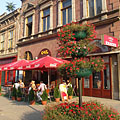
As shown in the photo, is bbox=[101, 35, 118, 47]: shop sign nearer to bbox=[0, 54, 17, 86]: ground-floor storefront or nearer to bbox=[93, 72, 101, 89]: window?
bbox=[93, 72, 101, 89]: window

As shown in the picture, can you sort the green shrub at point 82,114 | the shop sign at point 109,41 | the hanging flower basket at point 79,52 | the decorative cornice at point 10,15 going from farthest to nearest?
the decorative cornice at point 10,15
the shop sign at point 109,41
the hanging flower basket at point 79,52
the green shrub at point 82,114

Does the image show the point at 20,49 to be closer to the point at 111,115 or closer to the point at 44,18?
the point at 44,18

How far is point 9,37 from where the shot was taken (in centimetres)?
1977

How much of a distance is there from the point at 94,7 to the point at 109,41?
3821mm

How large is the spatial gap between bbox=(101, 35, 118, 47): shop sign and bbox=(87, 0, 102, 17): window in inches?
119

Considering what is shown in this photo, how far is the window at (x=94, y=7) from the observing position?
426 inches

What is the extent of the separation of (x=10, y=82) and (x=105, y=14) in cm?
1372

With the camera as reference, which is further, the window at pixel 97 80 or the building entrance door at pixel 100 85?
the window at pixel 97 80

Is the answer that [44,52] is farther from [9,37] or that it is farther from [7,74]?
[9,37]

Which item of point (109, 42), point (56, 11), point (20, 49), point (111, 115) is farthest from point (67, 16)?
point (111, 115)

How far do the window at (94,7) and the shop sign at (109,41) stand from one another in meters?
3.02

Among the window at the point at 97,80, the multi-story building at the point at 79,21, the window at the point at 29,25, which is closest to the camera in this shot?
the multi-story building at the point at 79,21

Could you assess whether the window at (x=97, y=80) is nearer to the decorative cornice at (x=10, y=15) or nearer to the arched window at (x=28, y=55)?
the arched window at (x=28, y=55)

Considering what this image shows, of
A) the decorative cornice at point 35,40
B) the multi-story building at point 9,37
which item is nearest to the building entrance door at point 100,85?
the decorative cornice at point 35,40
